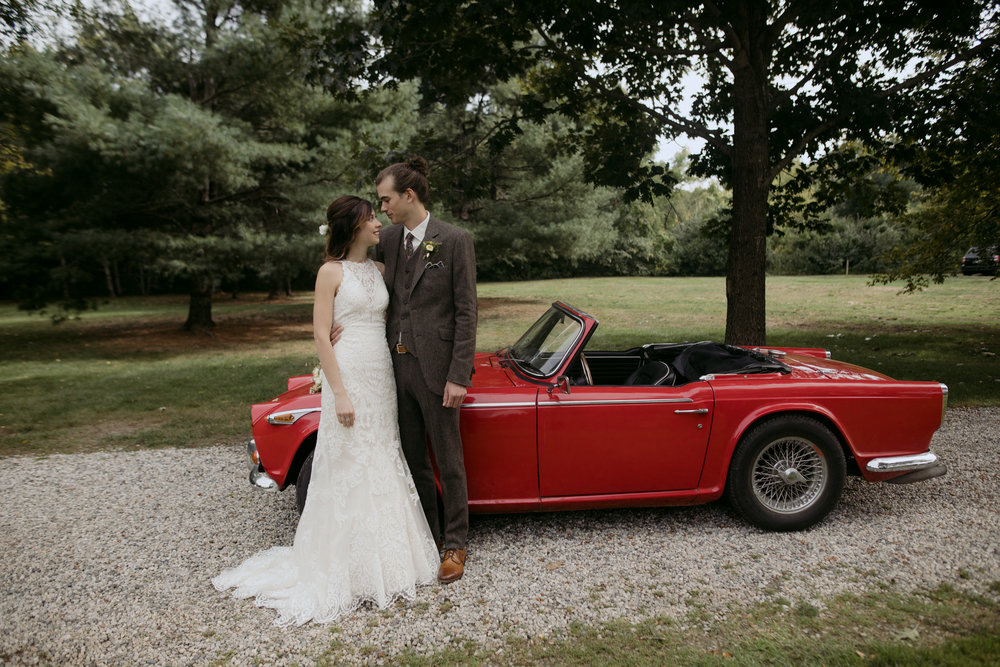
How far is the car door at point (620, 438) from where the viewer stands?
3.53m

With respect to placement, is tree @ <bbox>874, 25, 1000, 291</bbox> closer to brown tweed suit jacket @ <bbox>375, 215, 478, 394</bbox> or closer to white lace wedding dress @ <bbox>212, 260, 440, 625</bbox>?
brown tweed suit jacket @ <bbox>375, 215, 478, 394</bbox>

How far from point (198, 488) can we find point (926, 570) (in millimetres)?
4938

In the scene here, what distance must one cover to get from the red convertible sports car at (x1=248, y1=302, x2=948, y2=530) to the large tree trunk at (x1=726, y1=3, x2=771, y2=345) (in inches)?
117

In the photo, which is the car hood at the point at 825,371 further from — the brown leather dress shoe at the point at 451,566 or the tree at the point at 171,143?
the tree at the point at 171,143

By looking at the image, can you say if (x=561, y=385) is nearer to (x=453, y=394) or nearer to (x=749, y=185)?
(x=453, y=394)

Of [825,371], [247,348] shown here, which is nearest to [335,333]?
[825,371]

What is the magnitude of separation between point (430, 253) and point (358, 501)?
1.36m

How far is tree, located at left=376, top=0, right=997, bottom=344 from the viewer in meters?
6.69

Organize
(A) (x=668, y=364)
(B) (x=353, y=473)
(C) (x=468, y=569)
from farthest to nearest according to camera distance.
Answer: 1. (A) (x=668, y=364)
2. (C) (x=468, y=569)
3. (B) (x=353, y=473)

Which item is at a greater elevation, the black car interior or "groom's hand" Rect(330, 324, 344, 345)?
"groom's hand" Rect(330, 324, 344, 345)

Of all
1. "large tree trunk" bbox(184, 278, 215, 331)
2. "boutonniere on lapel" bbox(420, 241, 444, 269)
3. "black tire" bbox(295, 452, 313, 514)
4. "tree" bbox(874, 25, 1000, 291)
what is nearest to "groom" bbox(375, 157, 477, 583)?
"boutonniere on lapel" bbox(420, 241, 444, 269)

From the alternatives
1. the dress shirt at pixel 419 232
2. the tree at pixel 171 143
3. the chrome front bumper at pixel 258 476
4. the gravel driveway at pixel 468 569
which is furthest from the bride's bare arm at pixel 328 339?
the tree at pixel 171 143

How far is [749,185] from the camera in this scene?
670 centimetres

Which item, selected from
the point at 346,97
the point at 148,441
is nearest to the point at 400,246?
the point at 148,441
